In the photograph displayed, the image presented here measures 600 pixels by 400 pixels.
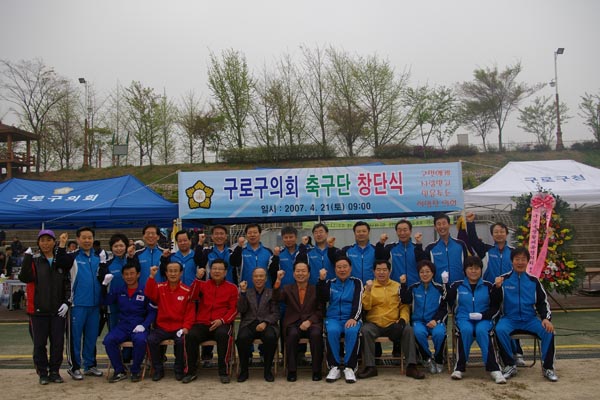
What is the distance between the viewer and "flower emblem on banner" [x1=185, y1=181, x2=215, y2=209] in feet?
27.4

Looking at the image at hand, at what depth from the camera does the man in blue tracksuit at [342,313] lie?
15.2 feet

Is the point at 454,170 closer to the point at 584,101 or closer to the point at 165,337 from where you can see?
the point at 165,337

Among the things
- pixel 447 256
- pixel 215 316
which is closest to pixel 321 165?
pixel 447 256

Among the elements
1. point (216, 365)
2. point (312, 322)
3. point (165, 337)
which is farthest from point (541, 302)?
point (165, 337)

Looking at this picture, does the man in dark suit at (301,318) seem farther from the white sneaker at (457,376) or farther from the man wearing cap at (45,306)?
the man wearing cap at (45,306)

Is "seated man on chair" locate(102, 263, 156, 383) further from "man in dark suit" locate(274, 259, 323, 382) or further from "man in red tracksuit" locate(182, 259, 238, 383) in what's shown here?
"man in dark suit" locate(274, 259, 323, 382)

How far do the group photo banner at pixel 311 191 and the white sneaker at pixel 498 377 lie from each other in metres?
4.10

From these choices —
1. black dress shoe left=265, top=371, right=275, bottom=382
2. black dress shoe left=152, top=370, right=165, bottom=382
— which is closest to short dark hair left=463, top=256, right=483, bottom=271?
black dress shoe left=265, top=371, right=275, bottom=382

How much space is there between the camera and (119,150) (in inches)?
1115

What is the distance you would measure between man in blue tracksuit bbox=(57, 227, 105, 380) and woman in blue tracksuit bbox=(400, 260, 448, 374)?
10.5 ft

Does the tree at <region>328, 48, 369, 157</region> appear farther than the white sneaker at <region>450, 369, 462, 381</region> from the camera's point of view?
Yes

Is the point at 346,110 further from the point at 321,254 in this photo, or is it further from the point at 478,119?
the point at 321,254

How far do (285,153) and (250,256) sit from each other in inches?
847

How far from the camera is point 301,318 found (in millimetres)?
4855
